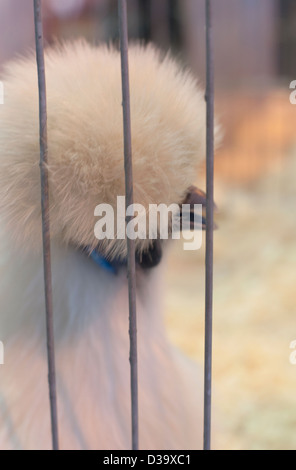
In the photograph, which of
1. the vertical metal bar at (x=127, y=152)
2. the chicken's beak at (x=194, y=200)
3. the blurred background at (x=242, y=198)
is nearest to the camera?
the vertical metal bar at (x=127, y=152)

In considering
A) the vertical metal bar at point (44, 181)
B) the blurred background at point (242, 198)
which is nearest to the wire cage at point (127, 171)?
the vertical metal bar at point (44, 181)

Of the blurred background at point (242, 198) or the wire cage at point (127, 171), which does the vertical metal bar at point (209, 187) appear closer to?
the wire cage at point (127, 171)

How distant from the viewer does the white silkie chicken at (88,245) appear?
506mm

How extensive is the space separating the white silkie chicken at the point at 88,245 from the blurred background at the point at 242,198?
17cm

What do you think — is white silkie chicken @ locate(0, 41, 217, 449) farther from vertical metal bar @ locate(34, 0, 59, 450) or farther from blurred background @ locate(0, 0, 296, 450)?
blurred background @ locate(0, 0, 296, 450)

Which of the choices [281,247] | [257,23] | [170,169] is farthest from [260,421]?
[257,23]

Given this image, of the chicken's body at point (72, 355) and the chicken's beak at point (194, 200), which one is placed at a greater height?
the chicken's beak at point (194, 200)

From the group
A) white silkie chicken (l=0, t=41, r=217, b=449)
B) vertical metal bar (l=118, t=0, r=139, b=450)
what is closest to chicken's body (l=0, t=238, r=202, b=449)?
white silkie chicken (l=0, t=41, r=217, b=449)

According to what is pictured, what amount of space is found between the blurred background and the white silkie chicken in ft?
0.56

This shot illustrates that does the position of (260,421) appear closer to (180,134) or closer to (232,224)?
(180,134)

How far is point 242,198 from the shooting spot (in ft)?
6.96

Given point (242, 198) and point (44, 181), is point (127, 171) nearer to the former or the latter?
point (44, 181)

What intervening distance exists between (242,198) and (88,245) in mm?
1626

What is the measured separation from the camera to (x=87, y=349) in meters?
0.62
